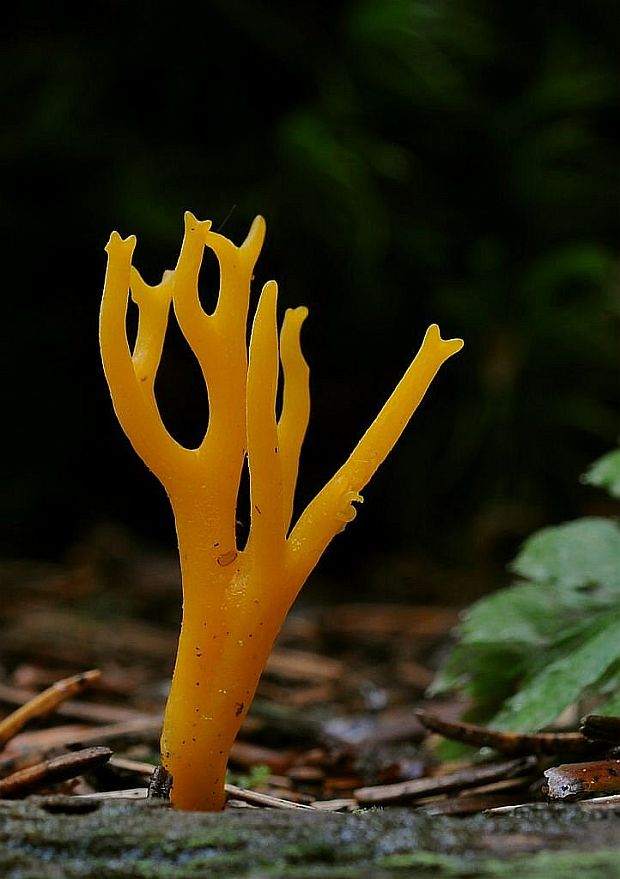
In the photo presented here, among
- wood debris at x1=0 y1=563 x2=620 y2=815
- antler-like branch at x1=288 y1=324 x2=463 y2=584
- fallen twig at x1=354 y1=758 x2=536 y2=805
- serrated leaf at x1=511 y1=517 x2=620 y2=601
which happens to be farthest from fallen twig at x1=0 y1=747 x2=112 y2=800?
serrated leaf at x1=511 y1=517 x2=620 y2=601

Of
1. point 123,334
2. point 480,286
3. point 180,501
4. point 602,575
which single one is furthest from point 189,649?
point 480,286

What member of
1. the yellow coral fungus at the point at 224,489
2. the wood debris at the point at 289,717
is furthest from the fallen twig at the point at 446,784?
the yellow coral fungus at the point at 224,489

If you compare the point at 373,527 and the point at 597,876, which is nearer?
the point at 597,876

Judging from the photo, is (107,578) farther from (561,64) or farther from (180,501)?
(561,64)

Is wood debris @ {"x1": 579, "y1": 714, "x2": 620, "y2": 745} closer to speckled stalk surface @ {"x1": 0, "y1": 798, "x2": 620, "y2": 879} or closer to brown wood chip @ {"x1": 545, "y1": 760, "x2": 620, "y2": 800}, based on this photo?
brown wood chip @ {"x1": 545, "y1": 760, "x2": 620, "y2": 800}

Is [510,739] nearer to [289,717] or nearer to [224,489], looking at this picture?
[224,489]

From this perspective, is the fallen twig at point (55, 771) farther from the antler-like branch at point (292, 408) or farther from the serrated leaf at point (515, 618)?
the serrated leaf at point (515, 618)

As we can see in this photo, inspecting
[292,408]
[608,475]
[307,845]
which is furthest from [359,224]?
[307,845]
